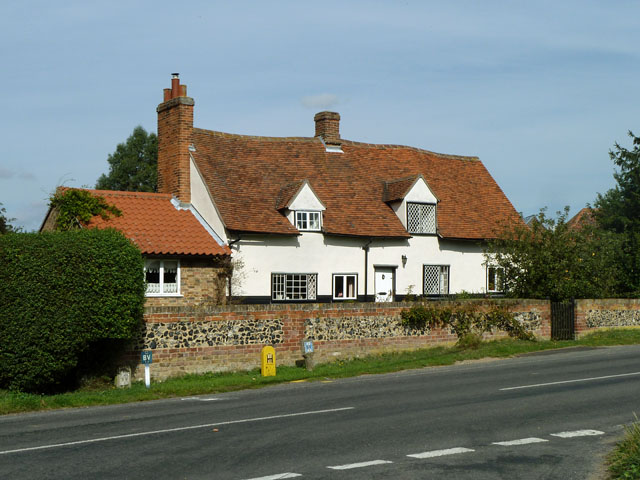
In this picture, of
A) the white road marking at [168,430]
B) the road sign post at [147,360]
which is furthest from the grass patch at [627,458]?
the road sign post at [147,360]

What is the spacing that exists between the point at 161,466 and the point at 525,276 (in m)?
23.9

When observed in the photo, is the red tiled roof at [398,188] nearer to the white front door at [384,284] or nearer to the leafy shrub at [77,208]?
the white front door at [384,284]

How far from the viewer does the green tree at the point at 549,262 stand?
3014 cm

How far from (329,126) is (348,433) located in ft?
90.4

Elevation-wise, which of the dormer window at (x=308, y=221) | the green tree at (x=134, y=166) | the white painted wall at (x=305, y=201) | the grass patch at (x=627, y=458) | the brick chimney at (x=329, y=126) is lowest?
the grass patch at (x=627, y=458)

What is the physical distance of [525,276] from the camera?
30.8 m

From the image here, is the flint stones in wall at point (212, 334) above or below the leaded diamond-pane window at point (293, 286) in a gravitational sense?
below

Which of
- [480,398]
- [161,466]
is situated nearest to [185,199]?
[480,398]

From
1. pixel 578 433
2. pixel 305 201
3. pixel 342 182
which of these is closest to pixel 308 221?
pixel 305 201

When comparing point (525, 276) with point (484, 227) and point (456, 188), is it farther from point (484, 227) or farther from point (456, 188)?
point (456, 188)

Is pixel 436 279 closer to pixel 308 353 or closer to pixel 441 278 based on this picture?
pixel 441 278

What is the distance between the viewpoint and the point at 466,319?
88.5 feet

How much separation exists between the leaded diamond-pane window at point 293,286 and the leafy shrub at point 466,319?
7613 mm

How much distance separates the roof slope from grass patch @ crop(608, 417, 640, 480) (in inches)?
859
